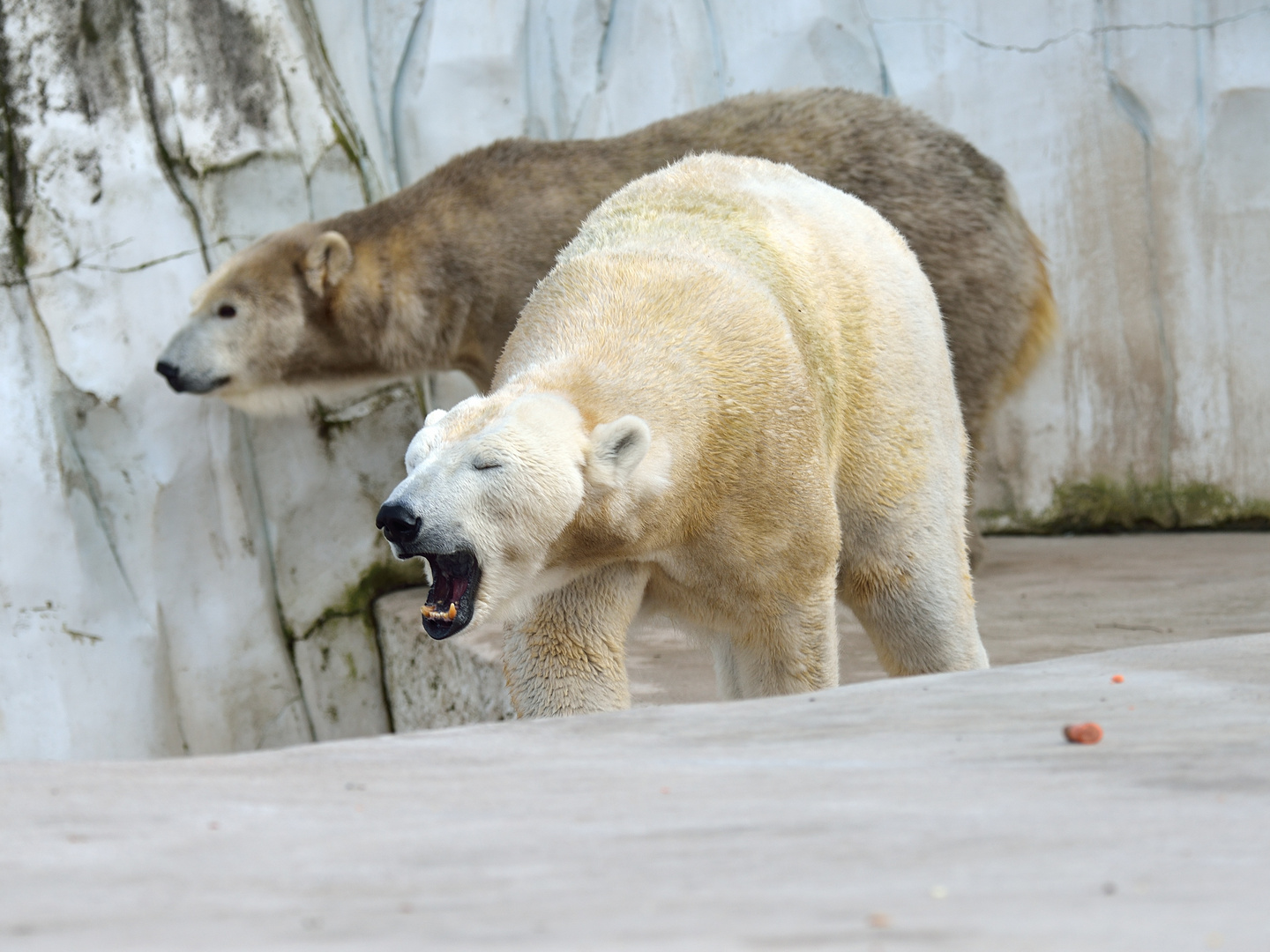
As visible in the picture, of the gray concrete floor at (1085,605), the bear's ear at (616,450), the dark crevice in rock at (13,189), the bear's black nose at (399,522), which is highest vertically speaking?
the dark crevice in rock at (13,189)

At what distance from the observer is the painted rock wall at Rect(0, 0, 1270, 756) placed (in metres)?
5.39

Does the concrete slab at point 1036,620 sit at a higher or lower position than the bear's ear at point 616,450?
lower

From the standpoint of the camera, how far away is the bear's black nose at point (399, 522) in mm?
1980

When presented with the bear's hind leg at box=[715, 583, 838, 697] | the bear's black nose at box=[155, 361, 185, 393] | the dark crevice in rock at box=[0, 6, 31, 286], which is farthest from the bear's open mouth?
the dark crevice in rock at box=[0, 6, 31, 286]

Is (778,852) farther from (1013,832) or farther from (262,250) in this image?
(262,250)

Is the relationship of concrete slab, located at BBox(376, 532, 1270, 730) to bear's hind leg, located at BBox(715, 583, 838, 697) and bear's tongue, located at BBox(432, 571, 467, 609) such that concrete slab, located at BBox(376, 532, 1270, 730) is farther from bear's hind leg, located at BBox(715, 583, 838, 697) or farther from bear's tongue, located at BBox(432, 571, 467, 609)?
bear's tongue, located at BBox(432, 571, 467, 609)

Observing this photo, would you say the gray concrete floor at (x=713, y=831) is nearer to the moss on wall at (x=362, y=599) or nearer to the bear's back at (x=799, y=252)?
the bear's back at (x=799, y=252)

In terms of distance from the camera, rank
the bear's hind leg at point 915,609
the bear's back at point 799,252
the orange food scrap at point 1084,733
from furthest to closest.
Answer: the bear's hind leg at point 915,609 → the bear's back at point 799,252 → the orange food scrap at point 1084,733

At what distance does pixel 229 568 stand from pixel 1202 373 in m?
4.05

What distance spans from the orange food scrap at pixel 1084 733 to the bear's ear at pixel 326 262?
13.1ft

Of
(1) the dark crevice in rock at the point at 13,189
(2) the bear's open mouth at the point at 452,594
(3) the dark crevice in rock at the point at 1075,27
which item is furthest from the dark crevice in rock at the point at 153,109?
(2) the bear's open mouth at the point at 452,594

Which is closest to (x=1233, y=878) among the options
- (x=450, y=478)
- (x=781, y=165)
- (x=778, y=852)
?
(x=778, y=852)

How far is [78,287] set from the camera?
539 centimetres

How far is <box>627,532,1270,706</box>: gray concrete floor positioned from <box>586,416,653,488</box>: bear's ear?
4.84 ft
